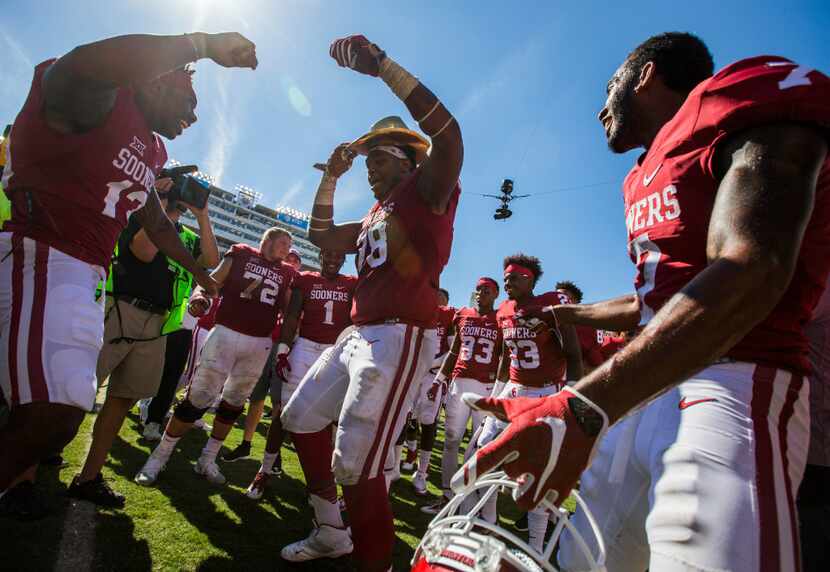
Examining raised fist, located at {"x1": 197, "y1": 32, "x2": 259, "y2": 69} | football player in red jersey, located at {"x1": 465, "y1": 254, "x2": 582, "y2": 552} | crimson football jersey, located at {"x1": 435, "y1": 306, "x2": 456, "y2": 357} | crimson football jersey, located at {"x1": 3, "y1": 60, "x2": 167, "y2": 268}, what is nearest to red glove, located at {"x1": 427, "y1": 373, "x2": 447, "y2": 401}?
football player in red jersey, located at {"x1": 465, "y1": 254, "x2": 582, "y2": 552}

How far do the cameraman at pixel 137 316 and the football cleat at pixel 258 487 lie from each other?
1.22 metres

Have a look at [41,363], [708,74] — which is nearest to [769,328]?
[708,74]

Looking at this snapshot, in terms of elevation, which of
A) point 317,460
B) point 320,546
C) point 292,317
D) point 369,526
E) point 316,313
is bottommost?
point 320,546

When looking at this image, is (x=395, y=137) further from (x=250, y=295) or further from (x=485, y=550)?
(x=250, y=295)

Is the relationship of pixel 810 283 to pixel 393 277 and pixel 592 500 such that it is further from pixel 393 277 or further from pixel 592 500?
pixel 393 277

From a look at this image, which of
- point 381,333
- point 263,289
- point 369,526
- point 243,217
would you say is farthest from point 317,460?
point 243,217

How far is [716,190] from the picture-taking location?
1286 mm

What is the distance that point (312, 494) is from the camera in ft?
9.98

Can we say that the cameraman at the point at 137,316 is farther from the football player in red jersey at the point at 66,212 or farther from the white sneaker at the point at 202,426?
the white sneaker at the point at 202,426

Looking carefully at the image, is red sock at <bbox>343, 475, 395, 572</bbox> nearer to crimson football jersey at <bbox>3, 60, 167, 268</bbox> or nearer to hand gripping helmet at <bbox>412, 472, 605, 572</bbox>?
hand gripping helmet at <bbox>412, 472, 605, 572</bbox>

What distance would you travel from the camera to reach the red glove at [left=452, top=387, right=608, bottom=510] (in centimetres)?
86

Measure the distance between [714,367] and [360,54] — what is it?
2.41 m

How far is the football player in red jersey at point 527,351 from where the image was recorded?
4633mm

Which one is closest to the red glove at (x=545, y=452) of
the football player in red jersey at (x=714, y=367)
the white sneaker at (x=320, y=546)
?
the football player in red jersey at (x=714, y=367)
